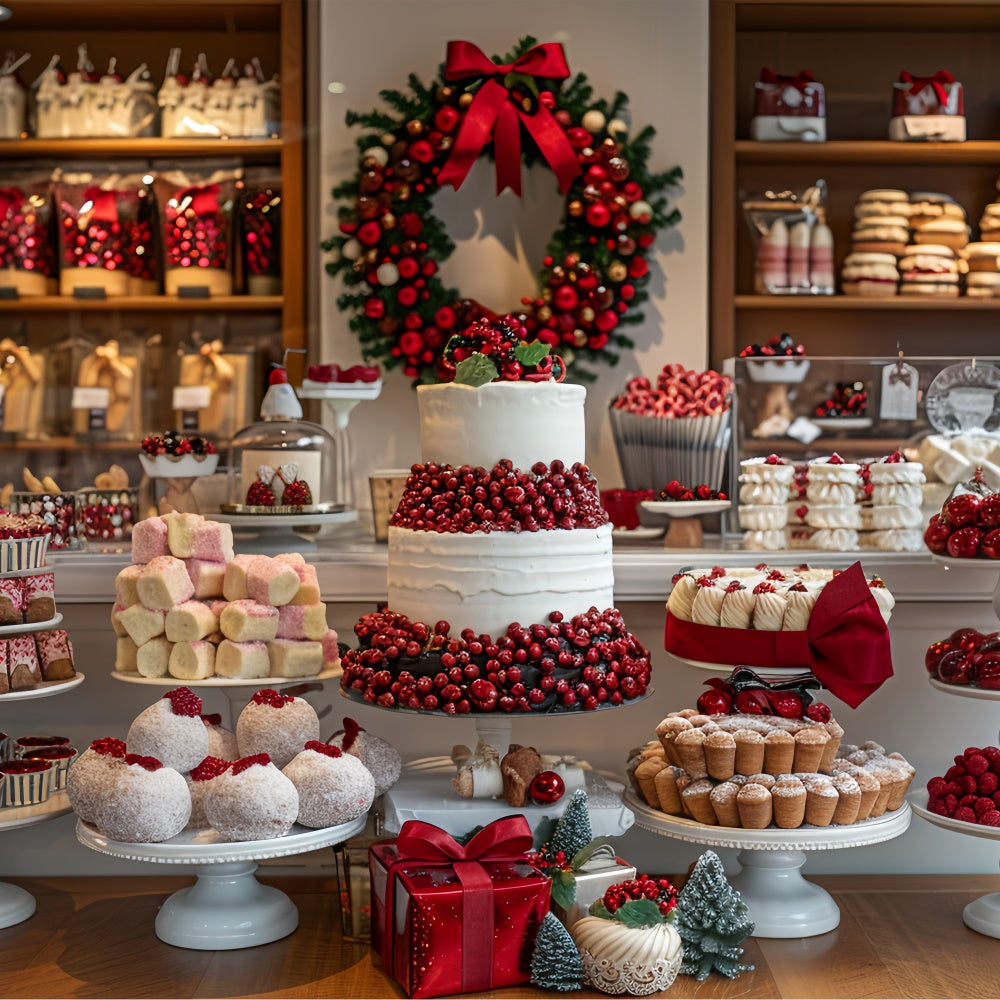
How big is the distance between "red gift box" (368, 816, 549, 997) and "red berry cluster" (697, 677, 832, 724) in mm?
529

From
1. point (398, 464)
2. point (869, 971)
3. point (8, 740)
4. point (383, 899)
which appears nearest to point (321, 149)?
point (398, 464)

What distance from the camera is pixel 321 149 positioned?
3760mm

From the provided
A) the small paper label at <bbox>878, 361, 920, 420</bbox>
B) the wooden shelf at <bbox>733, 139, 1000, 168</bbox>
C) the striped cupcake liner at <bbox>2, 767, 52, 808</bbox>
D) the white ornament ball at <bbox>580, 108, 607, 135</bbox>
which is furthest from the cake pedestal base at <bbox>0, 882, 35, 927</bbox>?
the wooden shelf at <bbox>733, 139, 1000, 168</bbox>

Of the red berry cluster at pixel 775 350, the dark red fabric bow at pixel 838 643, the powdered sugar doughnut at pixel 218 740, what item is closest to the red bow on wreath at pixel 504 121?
the red berry cluster at pixel 775 350

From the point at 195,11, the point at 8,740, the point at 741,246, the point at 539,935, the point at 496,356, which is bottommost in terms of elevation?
the point at 539,935

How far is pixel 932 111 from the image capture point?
12.5ft

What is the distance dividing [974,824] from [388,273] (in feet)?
6.70

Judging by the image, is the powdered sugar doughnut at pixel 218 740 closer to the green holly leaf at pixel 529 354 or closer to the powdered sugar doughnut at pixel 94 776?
the powdered sugar doughnut at pixel 94 776

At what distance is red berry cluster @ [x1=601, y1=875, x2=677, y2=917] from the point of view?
7.54 ft

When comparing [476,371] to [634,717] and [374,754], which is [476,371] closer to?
[374,754]

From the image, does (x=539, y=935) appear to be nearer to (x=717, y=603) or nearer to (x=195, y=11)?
(x=717, y=603)

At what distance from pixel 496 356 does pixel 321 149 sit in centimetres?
153

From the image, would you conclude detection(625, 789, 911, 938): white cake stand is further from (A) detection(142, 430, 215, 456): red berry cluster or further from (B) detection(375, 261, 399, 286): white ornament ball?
(B) detection(375, 261, 399, 286): white ornament ball

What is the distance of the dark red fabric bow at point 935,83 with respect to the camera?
12.5 feet
